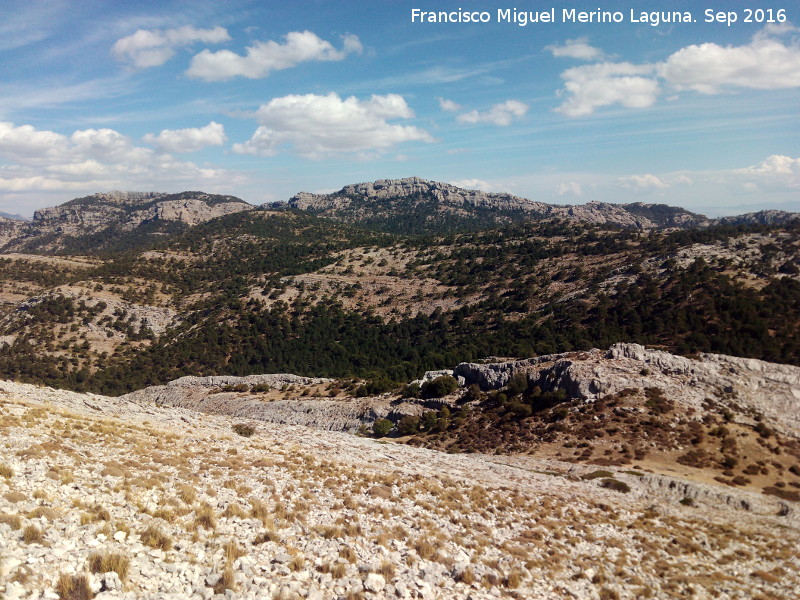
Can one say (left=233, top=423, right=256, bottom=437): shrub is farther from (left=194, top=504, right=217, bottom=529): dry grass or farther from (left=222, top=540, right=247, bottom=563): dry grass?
(left=222, top=540, right=247, bottom=563): dry grass

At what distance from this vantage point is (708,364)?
1698 inches

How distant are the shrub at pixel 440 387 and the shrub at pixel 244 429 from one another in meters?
26.9

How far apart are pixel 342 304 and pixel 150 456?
406 ft

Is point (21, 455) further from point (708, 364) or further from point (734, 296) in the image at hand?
point (734, 296)

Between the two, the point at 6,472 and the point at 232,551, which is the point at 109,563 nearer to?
the point at 232,551

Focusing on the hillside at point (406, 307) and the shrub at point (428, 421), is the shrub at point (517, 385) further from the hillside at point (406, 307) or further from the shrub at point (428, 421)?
the hillside at point (406, 307)

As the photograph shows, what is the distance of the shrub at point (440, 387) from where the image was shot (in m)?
55.7

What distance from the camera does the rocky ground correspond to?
1086 cm

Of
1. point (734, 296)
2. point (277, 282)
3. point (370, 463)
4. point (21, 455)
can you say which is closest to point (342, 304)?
point (277, 282)

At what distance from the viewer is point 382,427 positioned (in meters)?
51.0

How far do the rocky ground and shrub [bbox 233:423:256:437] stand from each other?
8.21ft

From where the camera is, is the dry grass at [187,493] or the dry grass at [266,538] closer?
the dry grass at [266,538]

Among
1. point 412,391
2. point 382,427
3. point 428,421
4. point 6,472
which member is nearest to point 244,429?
point 6,472

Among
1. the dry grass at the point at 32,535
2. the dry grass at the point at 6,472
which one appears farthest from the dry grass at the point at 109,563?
the dry grass at the point at 6,472
